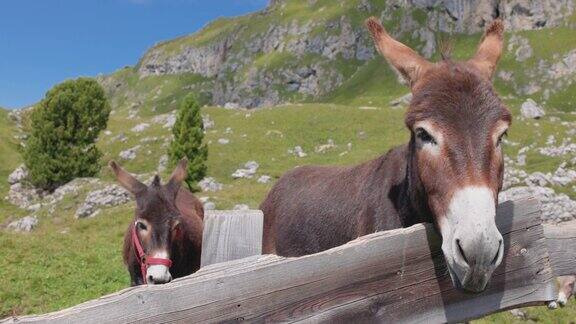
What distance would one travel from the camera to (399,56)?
15.0 ft

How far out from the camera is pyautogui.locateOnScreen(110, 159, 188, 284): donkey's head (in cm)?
828

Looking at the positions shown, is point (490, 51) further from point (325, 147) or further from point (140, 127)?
point (140, 127)

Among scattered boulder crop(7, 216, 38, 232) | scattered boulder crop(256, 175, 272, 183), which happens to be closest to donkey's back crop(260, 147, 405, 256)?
scattered boulder crop(7, 216, 38, 232)

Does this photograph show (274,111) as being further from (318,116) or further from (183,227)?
(183,227)

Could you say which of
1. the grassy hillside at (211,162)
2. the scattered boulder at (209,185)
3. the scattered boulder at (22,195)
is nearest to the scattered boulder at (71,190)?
the grassy hillside at (211,162)

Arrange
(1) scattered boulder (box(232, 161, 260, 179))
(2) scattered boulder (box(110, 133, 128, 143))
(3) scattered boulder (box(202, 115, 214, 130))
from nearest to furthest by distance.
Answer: (1) scattered boulder (box(232, 161, 260, 179)) → (2) scattered boulder (box(110, 133, 128, 143)) → (3) scattered boulder (box(202, 115, 214, 130))

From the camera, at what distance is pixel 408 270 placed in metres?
3.25

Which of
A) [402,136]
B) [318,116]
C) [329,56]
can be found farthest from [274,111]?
[329,56]

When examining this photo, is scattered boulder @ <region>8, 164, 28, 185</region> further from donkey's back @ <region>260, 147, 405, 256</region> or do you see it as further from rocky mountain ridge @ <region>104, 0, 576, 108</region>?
rocky mountain ridge @ <region>104, 0, 576, 108</region>

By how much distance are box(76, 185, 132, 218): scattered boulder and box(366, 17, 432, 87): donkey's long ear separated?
30173mm

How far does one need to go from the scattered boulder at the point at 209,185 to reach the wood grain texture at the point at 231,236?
33734 millimetres

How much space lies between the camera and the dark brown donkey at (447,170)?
117 inches

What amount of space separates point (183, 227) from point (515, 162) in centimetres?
3194

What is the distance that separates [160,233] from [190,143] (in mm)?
33925
